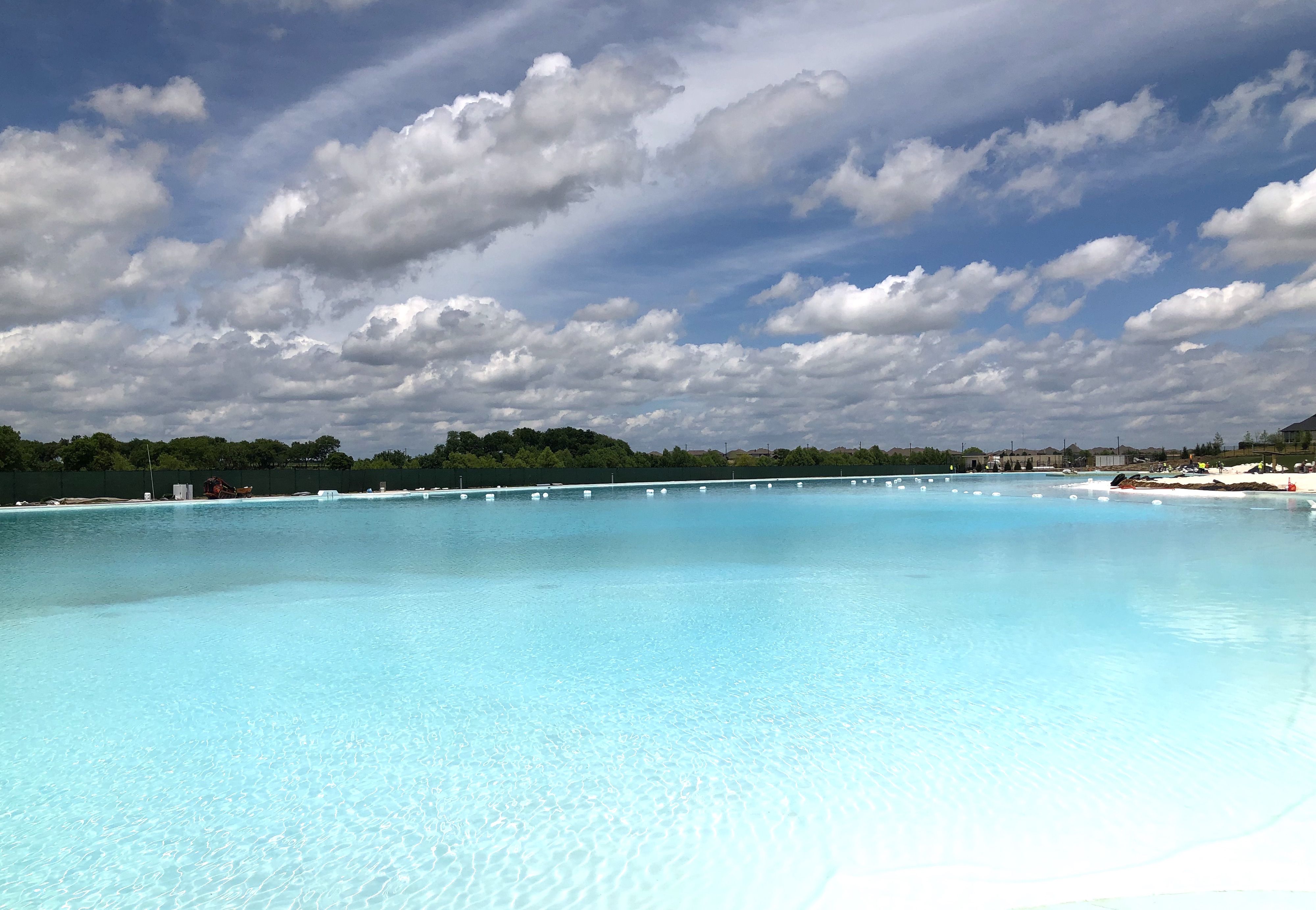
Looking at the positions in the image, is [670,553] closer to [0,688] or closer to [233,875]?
[0,688]

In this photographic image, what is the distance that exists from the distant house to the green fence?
54.9 m

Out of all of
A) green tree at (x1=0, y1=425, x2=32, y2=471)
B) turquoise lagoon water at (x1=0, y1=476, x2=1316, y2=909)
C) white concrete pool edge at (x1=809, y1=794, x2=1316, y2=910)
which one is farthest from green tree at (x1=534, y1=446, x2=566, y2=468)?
white concrete pool edge at (x1=809, y1=794, x2=1316, y2=910)

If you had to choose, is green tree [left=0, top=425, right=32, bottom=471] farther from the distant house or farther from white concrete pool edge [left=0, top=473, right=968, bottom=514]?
the distant house

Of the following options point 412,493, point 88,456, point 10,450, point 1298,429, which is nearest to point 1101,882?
point 412,493

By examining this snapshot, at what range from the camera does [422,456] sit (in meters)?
78.9

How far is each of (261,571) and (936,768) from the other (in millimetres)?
12520

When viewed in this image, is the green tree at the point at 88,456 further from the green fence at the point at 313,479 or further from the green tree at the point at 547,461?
the green tree at the point at 547,461

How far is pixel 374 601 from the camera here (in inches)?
421

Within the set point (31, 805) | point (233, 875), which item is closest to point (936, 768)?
point (233, 875)

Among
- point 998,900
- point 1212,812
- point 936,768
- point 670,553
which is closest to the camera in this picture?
point 998,900

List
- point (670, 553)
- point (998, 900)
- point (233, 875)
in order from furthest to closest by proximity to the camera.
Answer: point (670, 553) < point (233, 875) < point (998, 900)

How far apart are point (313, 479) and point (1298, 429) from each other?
9652 cm

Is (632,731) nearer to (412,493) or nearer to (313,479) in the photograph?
(412,493)

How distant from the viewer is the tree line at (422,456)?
186 ft
